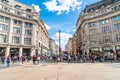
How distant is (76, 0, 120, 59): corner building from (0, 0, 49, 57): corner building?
21995 millimetres

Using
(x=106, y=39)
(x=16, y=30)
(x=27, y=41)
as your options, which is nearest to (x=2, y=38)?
(x=16, y=30)

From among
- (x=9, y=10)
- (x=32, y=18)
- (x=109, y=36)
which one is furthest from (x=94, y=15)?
(x=9, y=10)

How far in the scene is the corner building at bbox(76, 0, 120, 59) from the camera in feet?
126

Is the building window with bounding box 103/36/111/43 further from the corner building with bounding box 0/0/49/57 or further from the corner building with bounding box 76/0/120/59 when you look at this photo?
the corner building with bounding box 0/0/49/57

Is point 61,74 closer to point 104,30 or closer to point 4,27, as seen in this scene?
point 4,27

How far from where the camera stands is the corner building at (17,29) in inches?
1505

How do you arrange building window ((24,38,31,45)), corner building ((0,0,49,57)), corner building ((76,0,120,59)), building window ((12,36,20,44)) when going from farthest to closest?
1. building window ((24,38,31,45))
2. building window ((12,36,20,44))
3. corner building ((76,0,120,59))
4. corner building ((0,0,49,57))

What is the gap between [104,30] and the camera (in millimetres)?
42281

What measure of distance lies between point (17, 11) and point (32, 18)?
6.25 m

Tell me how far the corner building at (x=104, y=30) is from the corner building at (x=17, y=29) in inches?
866

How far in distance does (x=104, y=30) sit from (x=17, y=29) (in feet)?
107

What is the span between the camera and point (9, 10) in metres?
40.5

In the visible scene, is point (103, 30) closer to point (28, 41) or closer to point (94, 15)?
point (94, 15)

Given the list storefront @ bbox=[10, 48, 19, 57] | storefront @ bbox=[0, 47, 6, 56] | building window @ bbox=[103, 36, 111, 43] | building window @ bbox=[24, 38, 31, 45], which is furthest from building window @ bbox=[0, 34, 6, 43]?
building window @ bbox=[103, 36, 111, 43]
